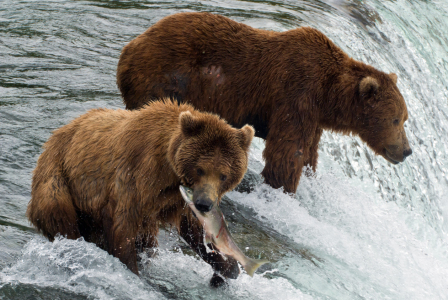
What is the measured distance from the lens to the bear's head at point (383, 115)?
675 centimetres

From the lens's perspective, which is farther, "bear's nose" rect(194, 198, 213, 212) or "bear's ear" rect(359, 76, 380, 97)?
"bear's ear" rect(359, 76, 380, 97)

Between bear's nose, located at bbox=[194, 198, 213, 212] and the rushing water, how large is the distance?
83 cm

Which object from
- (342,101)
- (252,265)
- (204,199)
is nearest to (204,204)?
(204,199)

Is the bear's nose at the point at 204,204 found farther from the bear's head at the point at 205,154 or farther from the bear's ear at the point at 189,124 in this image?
the bear's ear at the point at 189,124

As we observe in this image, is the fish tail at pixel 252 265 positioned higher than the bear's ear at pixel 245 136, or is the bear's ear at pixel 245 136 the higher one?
the bear's ear at pixel 245 136

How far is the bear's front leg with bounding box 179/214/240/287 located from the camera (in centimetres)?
481

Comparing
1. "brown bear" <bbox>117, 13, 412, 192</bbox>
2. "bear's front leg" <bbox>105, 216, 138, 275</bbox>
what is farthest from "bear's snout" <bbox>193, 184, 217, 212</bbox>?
"brown bear" <bbox>117, 13, 412, 192</bbox>

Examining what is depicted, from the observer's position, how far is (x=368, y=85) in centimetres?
662

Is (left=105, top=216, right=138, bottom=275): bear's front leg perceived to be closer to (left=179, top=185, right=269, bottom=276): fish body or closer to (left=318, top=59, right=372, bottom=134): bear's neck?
(left=179, top=185, right=269, bottom=276): fish body

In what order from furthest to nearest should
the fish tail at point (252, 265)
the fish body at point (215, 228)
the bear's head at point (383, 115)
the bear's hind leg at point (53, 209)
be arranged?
the bear's head at point (383, 115)
the bear's hind leg at point (53, 209)
the fish body at point (215, 228)
the fish tail at point (252, 265)

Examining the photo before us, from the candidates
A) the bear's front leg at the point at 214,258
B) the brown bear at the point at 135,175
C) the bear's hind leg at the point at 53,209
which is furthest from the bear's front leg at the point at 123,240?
the bear's front leg at the point at 214,258

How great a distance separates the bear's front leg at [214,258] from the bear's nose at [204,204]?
79 cm

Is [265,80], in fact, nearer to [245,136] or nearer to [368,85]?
[368,85]

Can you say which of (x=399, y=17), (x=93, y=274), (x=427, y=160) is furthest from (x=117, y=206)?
(x=399, y=17)
